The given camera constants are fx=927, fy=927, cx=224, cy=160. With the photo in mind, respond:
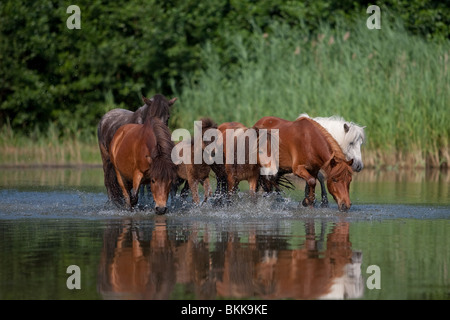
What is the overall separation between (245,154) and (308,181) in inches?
36.6

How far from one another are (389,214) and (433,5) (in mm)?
16659

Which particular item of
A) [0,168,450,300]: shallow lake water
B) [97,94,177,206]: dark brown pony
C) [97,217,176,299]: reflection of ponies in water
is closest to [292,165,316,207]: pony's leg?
[0,168,450,300]: shallow lake water

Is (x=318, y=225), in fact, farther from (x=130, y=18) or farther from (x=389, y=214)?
(x=130, y=18)

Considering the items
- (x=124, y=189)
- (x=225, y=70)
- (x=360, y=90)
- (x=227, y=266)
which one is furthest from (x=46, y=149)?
(x=227, y=266)

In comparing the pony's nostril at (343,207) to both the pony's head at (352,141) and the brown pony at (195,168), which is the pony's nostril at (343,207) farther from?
the brown pony at (195,168)

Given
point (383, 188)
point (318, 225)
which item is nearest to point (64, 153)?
point (383, 188)

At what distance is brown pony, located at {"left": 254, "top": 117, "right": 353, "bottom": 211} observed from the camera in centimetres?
1189

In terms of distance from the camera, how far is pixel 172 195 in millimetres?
13484

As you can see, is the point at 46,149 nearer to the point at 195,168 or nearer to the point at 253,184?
the point at 195,168

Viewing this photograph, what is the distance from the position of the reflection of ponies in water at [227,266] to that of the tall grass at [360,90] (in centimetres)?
1067

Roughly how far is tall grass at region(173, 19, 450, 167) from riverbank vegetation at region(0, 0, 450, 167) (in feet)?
0.12

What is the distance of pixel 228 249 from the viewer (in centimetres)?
853

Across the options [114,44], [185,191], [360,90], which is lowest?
[185,191]

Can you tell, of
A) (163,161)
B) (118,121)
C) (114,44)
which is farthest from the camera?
(114,44)
